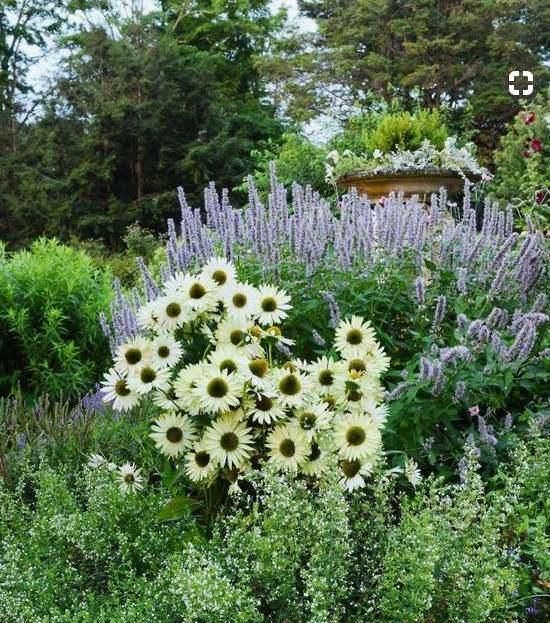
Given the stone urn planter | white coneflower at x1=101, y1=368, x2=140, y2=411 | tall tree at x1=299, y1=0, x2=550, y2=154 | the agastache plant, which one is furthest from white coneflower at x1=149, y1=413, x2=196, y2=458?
tall tree at x1=299, y1=0, x2=550, y2=154

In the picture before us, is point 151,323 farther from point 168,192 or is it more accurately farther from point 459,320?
point 168,192

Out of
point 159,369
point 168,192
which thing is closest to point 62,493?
point 159,369

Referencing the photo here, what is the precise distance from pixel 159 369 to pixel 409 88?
52.9ft

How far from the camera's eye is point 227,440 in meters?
2.20

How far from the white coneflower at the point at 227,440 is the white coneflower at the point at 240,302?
1.04 feet

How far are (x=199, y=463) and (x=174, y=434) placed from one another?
112 millimetres

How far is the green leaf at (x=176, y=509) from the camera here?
2300 millimetres

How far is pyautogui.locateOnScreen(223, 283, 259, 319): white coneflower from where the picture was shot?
93.0 inches

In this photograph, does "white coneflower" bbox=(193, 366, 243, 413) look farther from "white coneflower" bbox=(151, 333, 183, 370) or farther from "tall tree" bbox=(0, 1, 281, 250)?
"tall tree" bbox=(0, 1, 281, 250)

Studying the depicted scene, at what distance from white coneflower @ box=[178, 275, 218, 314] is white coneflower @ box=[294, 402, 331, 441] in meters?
0.42

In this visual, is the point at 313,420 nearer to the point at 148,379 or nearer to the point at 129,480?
the point at 148,379

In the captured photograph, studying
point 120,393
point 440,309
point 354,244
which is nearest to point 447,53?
point 354,244

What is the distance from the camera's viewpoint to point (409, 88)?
17328mm

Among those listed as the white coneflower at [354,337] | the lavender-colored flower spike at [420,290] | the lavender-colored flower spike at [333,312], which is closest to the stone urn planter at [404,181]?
the lavender-colored flower spike at [420,290]
